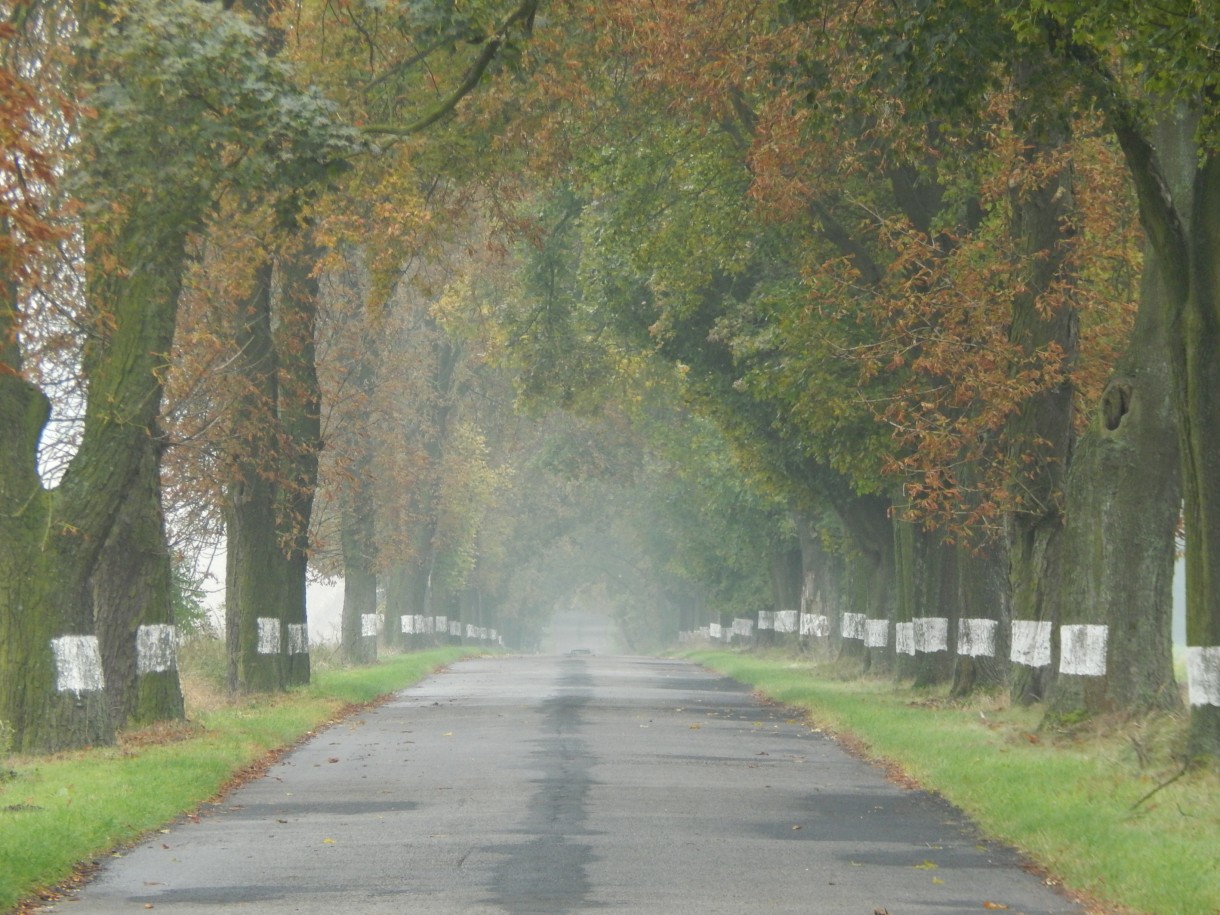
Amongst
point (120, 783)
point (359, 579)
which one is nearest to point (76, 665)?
point (120, 783)

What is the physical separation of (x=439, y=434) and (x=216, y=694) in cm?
3190

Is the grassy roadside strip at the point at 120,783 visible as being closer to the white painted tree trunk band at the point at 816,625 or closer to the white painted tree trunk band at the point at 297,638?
the white painted tree trunk band at the point at 297,638

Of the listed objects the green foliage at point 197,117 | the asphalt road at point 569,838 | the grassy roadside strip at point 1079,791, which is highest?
the green foliage at point 197,117

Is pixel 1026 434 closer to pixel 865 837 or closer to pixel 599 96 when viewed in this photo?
pixel 599 96

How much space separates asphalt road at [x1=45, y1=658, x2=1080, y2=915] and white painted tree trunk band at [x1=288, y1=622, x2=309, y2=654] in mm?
9455

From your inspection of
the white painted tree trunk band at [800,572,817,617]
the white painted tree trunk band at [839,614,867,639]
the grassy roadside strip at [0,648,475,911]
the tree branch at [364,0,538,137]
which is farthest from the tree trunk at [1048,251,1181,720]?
the white painted tree trunk band at [800,572,817,617]

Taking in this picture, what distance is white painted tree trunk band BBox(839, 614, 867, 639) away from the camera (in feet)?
144

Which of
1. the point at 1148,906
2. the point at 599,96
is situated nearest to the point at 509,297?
the point at 599,96

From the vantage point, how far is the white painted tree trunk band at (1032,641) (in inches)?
950

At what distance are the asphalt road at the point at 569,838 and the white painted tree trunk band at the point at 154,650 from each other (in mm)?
2164

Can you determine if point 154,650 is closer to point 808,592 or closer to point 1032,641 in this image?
point 1032,641

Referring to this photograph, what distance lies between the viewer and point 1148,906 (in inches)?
420

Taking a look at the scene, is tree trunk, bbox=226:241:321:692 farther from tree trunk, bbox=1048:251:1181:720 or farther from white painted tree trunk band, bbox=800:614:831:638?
white painted tree trunk band, bbox=800:614:831:638

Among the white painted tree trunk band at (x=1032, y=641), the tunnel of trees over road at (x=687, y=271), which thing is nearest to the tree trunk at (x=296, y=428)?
the tunnel of trees over road at (x=687, y=271)
